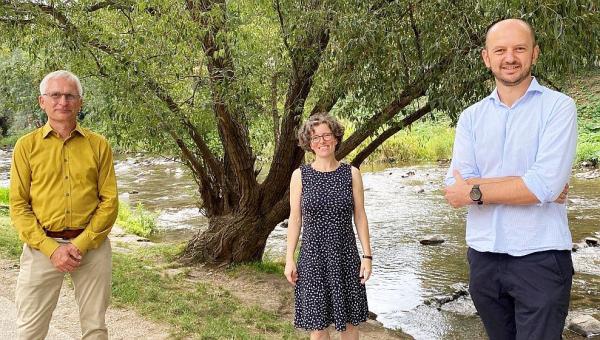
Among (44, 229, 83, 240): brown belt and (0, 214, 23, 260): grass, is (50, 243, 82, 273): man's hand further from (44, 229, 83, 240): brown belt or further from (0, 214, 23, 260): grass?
(0, 214, 23, 260): grass

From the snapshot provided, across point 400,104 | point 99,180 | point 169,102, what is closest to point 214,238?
point 169,102

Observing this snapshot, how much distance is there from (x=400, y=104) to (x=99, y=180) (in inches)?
141

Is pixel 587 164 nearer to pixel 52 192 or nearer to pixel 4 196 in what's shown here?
pixel 4 196

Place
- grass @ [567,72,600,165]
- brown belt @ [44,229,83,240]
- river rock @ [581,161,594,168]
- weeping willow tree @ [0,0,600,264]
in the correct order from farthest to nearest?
grass @ [567,72,600,165] < river rock @ [581,161,594,168] < weeping willow tree @ [0,0,600,264] < brown belt @ [44,229,83,240]

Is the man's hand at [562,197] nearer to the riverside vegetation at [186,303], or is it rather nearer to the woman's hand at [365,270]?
the woman's hand at [365,270]

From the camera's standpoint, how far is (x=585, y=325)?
6.24 meters

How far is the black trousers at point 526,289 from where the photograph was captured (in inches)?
100

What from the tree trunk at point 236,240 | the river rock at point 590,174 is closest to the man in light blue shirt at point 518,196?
the tree trunk at point 236,240

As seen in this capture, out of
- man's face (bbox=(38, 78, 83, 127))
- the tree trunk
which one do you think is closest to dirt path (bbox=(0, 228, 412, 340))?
the tree trunk

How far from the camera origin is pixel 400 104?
251 inches

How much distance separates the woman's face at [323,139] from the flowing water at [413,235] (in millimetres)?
3171

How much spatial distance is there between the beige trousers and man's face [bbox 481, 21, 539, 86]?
2.35 m

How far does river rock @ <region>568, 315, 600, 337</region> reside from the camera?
6168mm

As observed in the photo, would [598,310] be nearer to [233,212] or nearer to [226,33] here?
[233,212]
